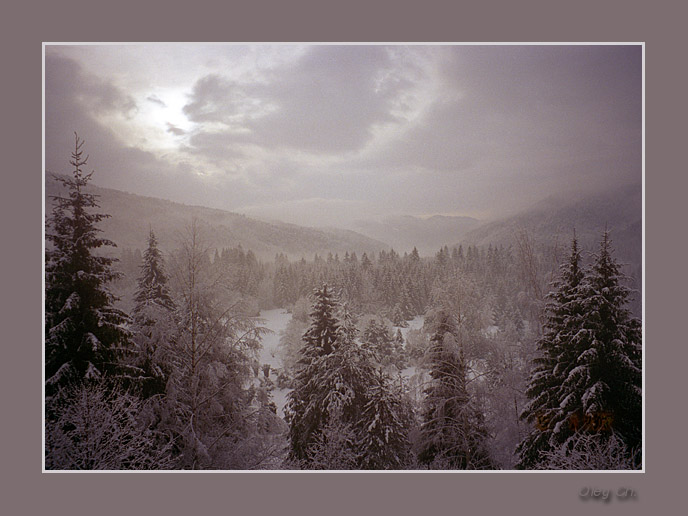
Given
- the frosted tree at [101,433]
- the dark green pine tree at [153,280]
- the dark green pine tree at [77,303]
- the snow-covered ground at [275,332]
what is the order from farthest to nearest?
the snow-covered ground at [275,332] < the dark green pine tree at [153,280] < the dark green pine tree at [77,303] < the frosted tree at [101,433]

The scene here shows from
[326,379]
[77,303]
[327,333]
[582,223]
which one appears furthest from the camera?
[582,223]

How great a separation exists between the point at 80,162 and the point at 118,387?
201 inches

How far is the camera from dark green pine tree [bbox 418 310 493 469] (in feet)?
26.2

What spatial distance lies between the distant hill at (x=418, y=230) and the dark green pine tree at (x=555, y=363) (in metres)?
2.91

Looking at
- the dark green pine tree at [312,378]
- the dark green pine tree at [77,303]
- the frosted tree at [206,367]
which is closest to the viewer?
the dark green pine tree at [77,303]

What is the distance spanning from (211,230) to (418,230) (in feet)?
19.9

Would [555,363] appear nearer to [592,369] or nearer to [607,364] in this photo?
[592,369]

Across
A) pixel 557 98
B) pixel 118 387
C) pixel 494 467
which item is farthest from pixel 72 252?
pixel 557 98

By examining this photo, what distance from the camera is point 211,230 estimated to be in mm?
8859

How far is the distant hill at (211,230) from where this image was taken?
8141 mm

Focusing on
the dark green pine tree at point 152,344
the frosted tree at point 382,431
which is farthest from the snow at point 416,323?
the dark green pine tree at point 152,344

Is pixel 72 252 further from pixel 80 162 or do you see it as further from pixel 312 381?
pixel 312 381

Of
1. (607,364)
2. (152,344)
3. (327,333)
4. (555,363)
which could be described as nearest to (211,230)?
(152,344)

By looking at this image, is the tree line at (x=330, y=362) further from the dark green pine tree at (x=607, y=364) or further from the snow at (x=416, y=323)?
the snow at (x=416, y=323)
